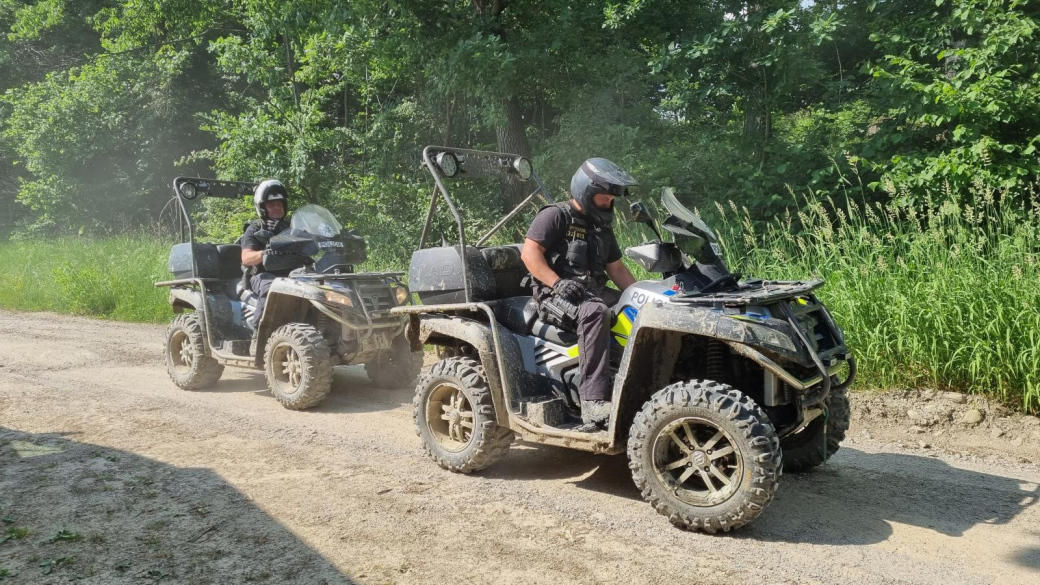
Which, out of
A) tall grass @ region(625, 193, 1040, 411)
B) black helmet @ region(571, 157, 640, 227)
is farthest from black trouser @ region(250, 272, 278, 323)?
tall grass @ region(625, 193, 1040, 411)

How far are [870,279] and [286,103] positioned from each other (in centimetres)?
1257

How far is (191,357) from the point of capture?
826cm

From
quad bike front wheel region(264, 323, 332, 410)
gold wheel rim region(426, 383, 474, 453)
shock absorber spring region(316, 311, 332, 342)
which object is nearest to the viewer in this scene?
gold wheel rim region(426, 383, 474, 453)

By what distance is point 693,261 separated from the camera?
4758mm

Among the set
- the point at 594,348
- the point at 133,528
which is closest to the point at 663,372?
the point at 594,348

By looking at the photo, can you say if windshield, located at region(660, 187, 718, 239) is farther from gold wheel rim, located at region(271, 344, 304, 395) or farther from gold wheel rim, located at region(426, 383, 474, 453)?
gold wheel rim, located at region(271, 344, 304, 395)

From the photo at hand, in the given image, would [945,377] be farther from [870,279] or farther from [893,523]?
[893,523]

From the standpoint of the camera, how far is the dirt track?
3.74 meters

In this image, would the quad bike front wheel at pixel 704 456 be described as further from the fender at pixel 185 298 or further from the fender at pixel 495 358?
the fender at pixel 185 298

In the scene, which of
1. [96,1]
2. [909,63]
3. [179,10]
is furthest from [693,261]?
[96,1]

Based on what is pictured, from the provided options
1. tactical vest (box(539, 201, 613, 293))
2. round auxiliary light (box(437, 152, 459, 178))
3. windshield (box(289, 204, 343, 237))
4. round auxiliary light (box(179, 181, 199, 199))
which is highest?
round auxiliary light (box(179, 181, 199, 199))

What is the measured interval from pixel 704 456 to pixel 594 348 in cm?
89

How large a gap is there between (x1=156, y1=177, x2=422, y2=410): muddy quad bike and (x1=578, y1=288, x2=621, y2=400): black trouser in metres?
2.72

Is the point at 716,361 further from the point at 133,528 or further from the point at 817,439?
the point at 133,528
